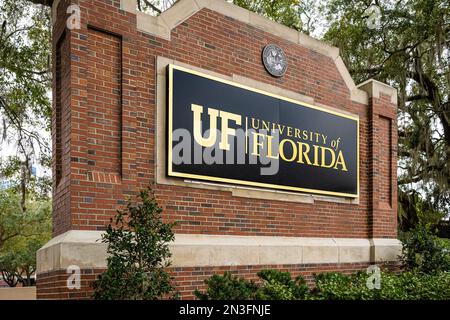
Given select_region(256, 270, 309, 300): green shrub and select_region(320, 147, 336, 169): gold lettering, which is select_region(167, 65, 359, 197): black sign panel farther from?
select_region(256, 270, 309, 300): green shrub

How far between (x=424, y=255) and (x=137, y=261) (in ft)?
24.8

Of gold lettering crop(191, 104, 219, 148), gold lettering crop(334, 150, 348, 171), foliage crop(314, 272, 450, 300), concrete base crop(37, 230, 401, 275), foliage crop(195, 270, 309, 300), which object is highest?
gold lettering crop(191, 104, 219, 148)

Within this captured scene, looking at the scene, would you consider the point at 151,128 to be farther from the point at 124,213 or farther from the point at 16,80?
the point at 16,80

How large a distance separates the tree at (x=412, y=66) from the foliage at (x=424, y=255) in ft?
11.9

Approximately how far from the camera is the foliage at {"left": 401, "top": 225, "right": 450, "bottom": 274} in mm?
11223

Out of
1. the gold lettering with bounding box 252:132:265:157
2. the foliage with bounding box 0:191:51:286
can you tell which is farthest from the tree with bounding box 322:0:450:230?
the foliage with bounding box 0:191:51:286

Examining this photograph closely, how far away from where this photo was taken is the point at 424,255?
1131cm

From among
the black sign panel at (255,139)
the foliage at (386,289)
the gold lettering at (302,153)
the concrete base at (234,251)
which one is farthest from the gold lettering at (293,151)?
the foliage at (386,289)

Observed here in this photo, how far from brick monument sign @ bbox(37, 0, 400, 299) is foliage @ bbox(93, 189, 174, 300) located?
566 millimetres

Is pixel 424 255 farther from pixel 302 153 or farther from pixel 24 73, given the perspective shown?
pixel 24 73

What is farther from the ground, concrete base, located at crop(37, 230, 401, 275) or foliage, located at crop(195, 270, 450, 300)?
concrete base, located at crop(37, 230, 401, 275)

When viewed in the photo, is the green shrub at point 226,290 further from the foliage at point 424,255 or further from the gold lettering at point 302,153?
the foliage at point 424,255

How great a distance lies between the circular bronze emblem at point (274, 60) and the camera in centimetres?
991

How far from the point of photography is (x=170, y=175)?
805cm
